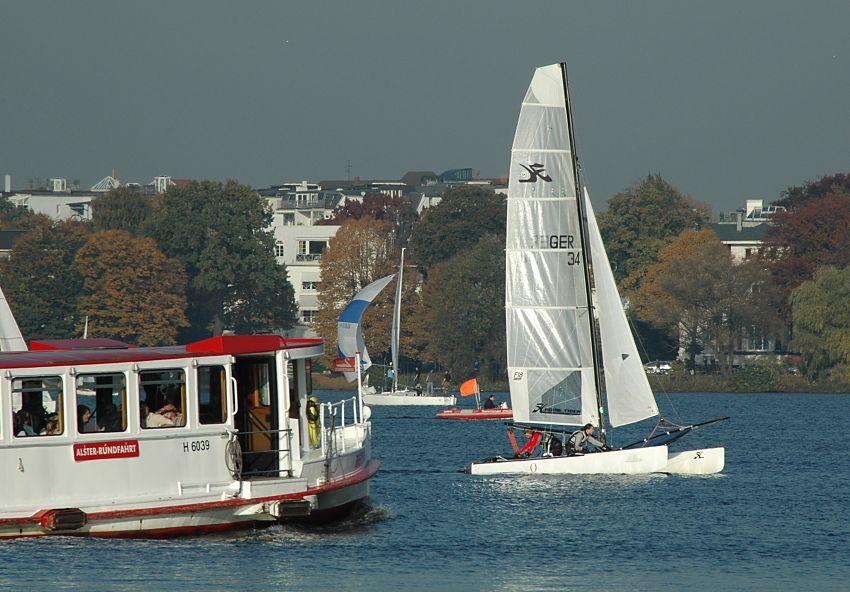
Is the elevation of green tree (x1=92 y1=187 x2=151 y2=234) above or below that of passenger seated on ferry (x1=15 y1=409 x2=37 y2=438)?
above

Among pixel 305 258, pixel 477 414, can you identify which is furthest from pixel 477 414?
pixel 305 258

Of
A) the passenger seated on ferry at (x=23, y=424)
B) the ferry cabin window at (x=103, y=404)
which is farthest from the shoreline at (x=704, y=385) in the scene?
the passenger seated on ferry at (x=23, y=424)

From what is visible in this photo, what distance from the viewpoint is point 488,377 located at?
4766 inches

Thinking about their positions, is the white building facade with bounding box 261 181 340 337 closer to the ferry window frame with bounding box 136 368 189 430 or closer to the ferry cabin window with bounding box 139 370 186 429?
the ferry cabin window with bounding box 139 370 186 429

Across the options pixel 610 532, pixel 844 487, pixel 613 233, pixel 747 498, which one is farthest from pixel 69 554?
pixel 613 233

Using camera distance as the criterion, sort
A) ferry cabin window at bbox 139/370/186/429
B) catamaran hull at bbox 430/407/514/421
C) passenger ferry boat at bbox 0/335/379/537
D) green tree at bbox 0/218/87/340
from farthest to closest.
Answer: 1. green tree at bbox 0/218/87/340
2. catamaran hull at bbox 430/407/514/421
3. ferry cabin window at bbox 139/370/186/429
4. passenger ferry boat at bbox 0/335/379/537

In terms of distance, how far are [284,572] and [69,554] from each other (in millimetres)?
4002

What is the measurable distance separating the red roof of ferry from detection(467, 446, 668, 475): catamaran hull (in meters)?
12.1

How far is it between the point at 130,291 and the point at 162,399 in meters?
91.2

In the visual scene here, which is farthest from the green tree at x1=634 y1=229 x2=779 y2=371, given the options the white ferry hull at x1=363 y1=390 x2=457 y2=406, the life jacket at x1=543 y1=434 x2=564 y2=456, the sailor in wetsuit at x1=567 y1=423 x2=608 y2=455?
the life jacket at x1=543 y1=434 x2=564 y2=456

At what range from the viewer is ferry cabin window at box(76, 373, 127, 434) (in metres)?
31.5

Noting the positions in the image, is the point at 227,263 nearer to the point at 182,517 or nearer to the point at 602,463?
the point at 602,463

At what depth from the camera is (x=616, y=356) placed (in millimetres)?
48031

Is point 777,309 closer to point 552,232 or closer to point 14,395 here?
point 552,232
